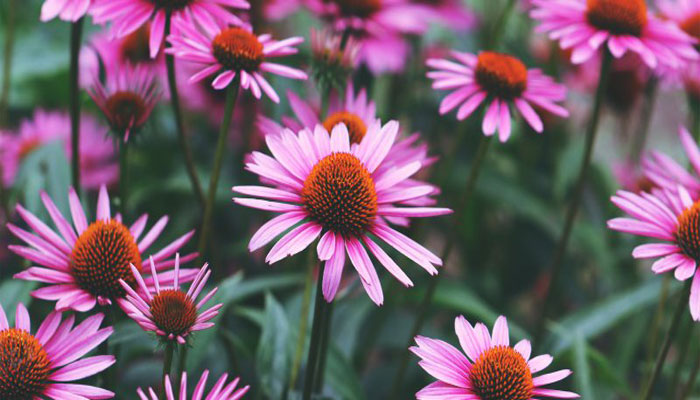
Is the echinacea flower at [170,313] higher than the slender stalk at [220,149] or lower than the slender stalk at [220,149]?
lower

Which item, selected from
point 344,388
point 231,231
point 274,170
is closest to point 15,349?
point 274,170

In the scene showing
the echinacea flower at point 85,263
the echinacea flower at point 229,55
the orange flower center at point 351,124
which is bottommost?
the echinacea flower at point 85,263

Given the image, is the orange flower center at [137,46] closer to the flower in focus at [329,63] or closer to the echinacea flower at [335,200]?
the flower in focus at [329,63]

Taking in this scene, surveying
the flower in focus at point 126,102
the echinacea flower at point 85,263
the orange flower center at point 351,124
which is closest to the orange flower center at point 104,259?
the echinacea flower at point 85,263

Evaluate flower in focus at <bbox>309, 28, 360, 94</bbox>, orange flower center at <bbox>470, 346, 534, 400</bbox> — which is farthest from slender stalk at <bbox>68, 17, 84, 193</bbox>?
orange flower center at <bbox>470, 346, 534, 400</bbox>

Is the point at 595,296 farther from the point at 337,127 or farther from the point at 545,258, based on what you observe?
the point at 337,127
